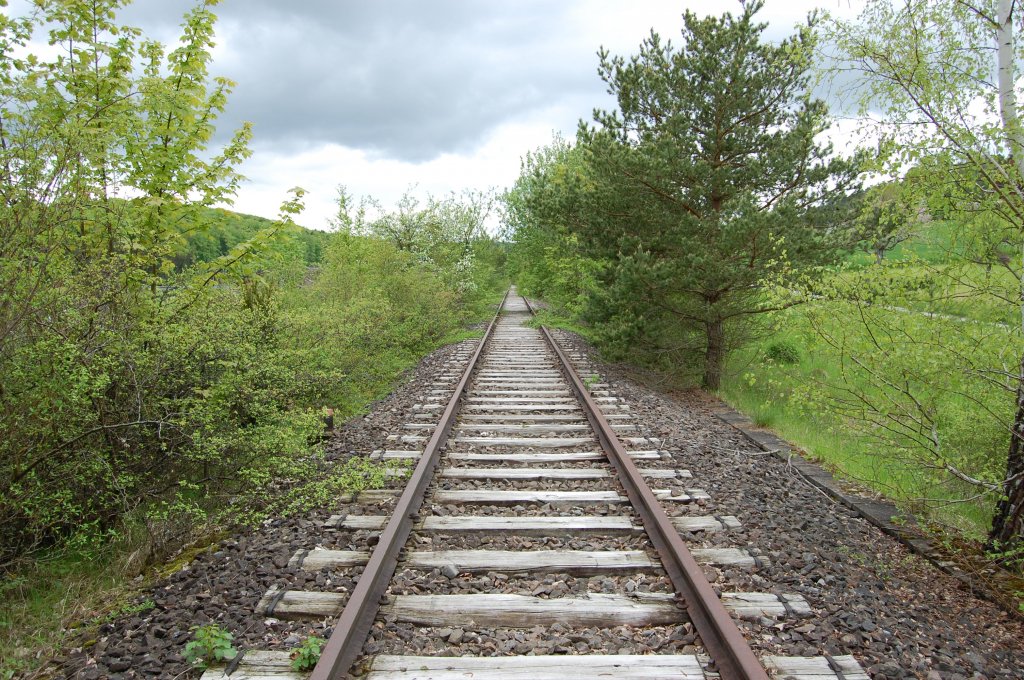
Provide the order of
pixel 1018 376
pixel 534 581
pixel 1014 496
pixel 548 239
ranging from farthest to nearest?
pixel 548 239, pixel 1014 496, pixel 1018 376, pixel 534 581

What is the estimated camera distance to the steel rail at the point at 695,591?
2.48 metres

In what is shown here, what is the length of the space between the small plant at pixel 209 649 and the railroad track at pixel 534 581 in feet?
0.31

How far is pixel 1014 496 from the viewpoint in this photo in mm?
3816

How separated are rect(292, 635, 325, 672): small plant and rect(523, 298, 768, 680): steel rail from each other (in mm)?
1878

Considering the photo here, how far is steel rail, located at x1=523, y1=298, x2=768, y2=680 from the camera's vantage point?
2.48 meters

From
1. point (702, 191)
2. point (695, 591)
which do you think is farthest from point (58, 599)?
point (702, 191)

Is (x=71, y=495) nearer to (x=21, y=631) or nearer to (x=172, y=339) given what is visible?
(x=21, y=631)

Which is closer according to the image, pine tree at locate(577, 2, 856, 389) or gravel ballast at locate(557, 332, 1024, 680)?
gravel ballast at locate(557, 332, 1024, 680)

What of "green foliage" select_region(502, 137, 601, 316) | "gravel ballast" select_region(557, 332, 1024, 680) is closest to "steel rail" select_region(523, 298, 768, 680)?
"gravel ballast" select_region(557, 332, 1024, 680)

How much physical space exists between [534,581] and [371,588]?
0.98 metres

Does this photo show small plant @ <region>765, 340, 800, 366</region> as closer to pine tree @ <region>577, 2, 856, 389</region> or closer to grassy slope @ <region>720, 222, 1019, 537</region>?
pine tree @ <region>577, 2, 856, 389</region>

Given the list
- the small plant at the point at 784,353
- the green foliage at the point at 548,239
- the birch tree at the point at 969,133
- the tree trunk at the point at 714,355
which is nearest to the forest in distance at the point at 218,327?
the birch tree at the point at 969,133

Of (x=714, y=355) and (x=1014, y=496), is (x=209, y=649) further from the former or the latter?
(x=714, y=355)

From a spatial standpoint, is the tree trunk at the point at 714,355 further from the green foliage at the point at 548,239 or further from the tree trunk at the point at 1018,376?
the tree trunk at the point at 1018,376
